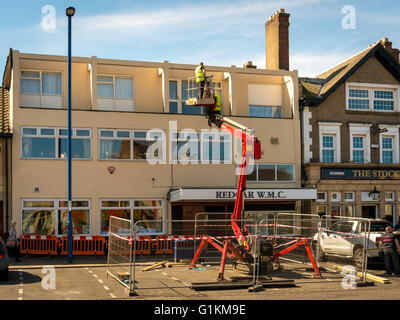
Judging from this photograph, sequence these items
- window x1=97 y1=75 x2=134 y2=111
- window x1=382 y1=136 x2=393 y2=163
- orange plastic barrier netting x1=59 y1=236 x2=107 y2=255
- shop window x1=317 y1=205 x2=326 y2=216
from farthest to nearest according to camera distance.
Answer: window x1=382 y1=136 x2=393 y2=163
shop window x1=317 y1=205 x2=326 y2=216
window x1=97 y1=75 x2=134 y2=111
orange plastic barrier netting x1=59 y1=236 x2=107 y2=255

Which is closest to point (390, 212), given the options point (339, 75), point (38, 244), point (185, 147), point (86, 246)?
point (339, 75)

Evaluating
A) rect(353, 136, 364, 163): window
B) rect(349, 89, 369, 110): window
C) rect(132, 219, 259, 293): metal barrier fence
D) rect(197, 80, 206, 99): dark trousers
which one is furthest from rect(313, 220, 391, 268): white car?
rect(349, 89, 369, 110): window

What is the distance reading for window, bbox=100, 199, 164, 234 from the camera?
24969 millimetres

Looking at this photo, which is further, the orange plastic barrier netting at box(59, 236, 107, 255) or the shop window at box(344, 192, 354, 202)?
the shop window at box(344, 192, 354, 202)

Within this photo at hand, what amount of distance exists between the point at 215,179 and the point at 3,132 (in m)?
10.00

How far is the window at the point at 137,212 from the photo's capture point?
24969 millimetres

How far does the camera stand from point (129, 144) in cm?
2545

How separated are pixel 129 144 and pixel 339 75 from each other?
12065 millimetres

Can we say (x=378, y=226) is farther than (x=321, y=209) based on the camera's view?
No

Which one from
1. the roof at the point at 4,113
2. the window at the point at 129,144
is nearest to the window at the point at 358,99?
the window at the point at 129,144

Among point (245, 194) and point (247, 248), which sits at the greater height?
point (245, 194)

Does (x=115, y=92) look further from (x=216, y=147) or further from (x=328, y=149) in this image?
(x=328, y=149)

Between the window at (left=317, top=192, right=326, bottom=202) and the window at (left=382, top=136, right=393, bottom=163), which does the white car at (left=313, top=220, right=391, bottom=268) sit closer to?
the window at (left=317, top=192, right=326, bottom=202)

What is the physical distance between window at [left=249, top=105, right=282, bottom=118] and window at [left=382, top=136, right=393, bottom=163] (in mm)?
6019
